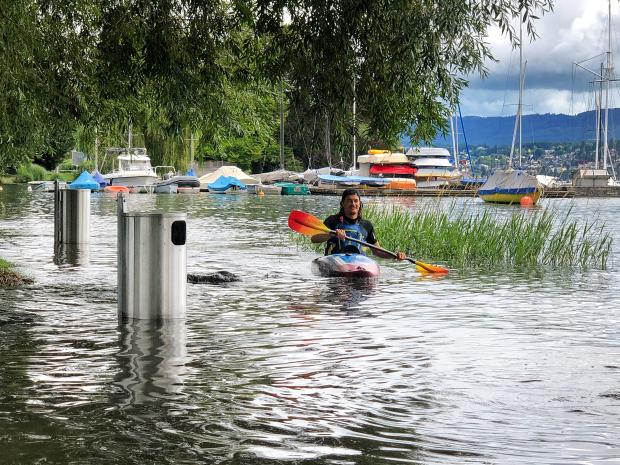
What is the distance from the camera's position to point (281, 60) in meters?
12.3

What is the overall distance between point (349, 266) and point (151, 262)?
6556 mm

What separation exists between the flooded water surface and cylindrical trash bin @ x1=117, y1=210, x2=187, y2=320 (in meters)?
0.35

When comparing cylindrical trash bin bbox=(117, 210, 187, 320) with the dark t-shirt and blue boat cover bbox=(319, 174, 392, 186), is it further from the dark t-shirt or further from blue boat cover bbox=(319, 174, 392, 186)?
blue boat cover bbox=(319, 174, 392, 186)

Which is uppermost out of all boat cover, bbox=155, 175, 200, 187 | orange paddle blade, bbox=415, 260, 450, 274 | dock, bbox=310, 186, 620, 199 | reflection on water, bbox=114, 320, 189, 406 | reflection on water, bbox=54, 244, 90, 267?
boat cover, bbox=155, 175, 200, 187

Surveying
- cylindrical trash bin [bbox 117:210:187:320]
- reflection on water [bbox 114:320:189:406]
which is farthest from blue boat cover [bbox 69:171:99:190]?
reflection on water [bbox 114:320:189:406]

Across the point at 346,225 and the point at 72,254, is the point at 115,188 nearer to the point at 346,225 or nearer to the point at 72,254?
the point at 72,254

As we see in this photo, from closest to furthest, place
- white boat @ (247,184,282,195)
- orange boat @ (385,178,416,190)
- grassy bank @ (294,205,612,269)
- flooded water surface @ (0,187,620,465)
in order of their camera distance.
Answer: flooded water surface @ (0,187,620,465), grassy bank @ (294,205,612,269), white boat @ (247,184,282,195), orange boat @ (385,178,416,190)

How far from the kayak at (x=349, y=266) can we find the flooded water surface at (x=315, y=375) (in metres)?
0.41

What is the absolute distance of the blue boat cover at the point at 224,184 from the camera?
85125 millimetres

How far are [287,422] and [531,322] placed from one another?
21.0 ft

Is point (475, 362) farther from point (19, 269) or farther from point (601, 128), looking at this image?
point (601, 128)

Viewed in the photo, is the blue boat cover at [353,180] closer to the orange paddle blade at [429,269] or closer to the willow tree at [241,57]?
the orange paddle blade at [429,269]

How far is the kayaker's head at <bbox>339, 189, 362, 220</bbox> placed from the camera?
18109 millimetres

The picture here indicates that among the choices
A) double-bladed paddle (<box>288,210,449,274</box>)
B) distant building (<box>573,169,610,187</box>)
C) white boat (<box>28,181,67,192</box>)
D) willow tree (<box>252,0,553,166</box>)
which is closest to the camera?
willow tree (<box>252,0,553,166</box>)
